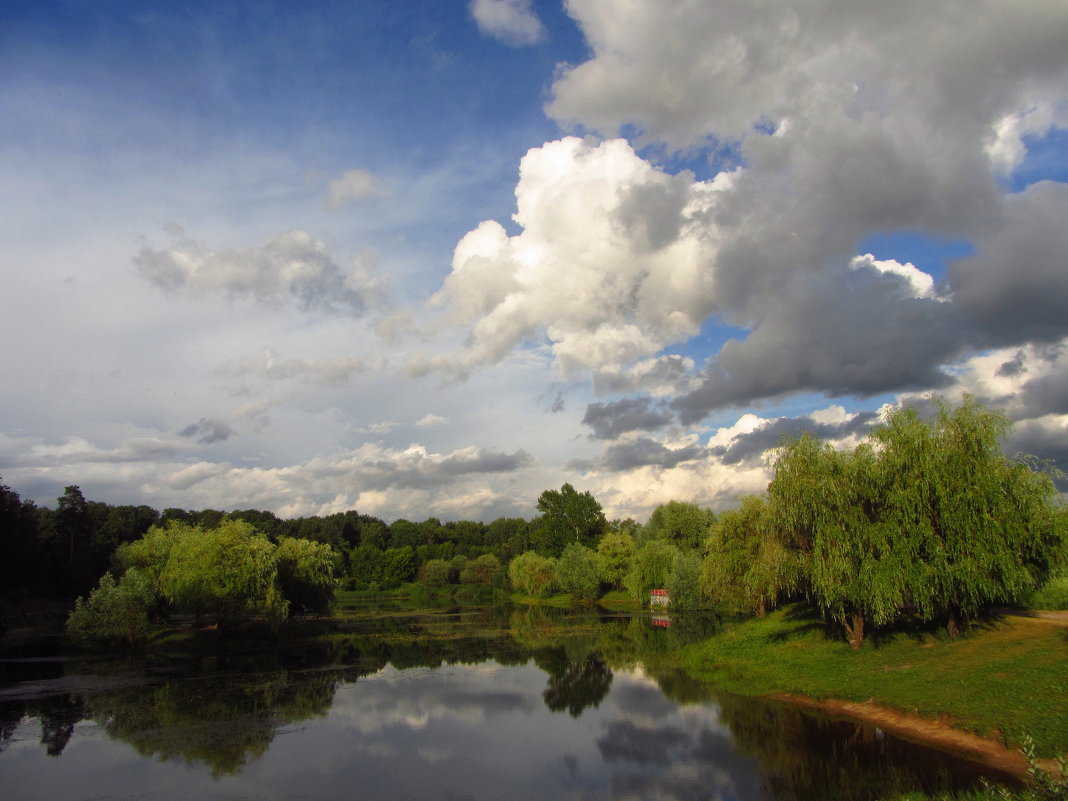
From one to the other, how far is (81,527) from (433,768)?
94.6m

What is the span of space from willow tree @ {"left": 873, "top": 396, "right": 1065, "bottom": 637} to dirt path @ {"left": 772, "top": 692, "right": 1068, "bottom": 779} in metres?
4.97

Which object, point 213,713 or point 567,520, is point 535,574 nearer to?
point 567,520

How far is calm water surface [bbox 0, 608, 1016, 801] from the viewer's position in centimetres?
1739

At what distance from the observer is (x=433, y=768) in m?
19.6

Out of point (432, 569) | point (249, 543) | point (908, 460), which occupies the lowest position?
point (432, 569)

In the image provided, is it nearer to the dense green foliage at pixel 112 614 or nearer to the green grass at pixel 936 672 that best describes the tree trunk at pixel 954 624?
the green grass at pixel 936 672

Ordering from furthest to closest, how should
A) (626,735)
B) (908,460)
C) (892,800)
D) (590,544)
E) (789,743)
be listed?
(590,544), (908,460), (626,735), (789,743), (892,800)

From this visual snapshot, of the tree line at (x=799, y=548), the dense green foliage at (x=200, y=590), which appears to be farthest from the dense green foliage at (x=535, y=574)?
the dense green foliage at (x=200, y=590)

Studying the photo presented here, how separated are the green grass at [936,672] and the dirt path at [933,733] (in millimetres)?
273

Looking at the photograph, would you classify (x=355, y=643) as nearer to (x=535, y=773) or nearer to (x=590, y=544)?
(x=535, y=773)

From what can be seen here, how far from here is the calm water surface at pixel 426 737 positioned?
17391 millimetres

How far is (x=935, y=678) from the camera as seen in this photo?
73.5ft

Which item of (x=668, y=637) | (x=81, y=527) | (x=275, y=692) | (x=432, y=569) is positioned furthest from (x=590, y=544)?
(x=275, y=692)

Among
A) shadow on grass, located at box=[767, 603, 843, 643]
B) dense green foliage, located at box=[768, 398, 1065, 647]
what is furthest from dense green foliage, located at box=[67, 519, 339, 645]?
dense green foliage, located at box=[768, 398, 1065, 647]
